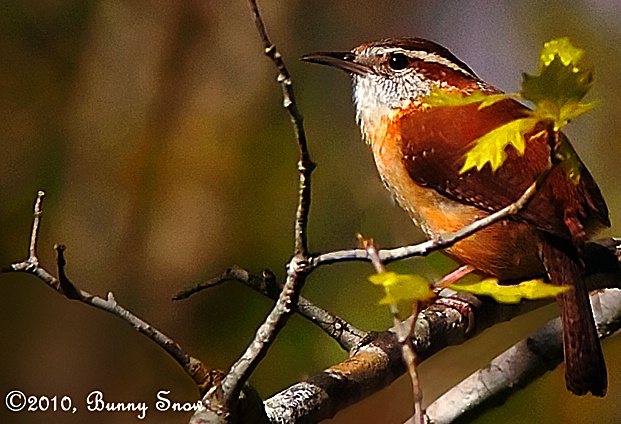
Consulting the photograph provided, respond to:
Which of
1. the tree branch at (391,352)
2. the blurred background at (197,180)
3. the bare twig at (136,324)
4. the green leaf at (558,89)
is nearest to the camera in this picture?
the green leaf at (558,89)

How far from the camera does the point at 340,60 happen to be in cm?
105

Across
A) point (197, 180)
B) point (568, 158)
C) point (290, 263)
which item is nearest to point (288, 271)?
point (290, 263)

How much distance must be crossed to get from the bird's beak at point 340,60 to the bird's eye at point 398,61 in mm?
32

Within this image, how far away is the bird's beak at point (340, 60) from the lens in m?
1.04

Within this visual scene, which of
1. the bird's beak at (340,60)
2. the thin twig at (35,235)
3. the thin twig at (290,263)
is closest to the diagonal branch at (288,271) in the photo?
the thin twig at (290,263)

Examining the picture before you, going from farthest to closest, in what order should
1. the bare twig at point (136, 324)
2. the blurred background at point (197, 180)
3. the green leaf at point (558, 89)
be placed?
the blurred background at point (197, 180) < the bare twig at point (136, 324) < the green leaf at point (558, 89)

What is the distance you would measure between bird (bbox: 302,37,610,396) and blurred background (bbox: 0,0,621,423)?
3 cm

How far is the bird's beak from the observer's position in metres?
1.04

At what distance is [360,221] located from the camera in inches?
40.6

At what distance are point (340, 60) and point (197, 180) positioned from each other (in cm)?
23

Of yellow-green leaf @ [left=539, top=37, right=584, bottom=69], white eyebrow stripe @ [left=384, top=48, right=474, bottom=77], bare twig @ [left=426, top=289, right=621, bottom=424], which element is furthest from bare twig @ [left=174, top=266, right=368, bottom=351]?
yellow-green leaf @ [left=539, top=37, right=584, bottom=69]

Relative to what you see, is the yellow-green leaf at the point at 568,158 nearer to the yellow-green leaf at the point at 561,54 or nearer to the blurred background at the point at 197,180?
the yellow-green leaf at the point at 561,54

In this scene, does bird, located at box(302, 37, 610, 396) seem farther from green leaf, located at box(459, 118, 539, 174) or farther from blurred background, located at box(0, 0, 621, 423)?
green leaf, located at box(459, 118, 539, 174)

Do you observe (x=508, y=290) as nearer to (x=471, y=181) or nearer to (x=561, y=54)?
(x=561, y=54)
